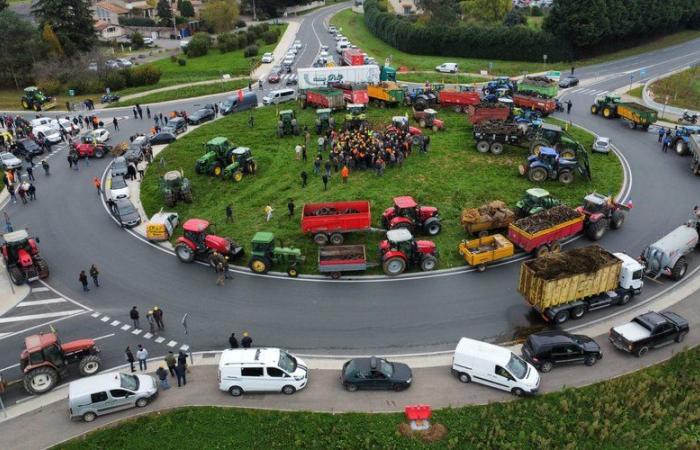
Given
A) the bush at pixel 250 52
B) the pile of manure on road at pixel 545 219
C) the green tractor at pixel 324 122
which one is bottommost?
the pile of manure on road at pixel 545 219

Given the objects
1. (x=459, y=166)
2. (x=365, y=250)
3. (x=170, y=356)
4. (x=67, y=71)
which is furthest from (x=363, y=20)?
(x=170, y=356)

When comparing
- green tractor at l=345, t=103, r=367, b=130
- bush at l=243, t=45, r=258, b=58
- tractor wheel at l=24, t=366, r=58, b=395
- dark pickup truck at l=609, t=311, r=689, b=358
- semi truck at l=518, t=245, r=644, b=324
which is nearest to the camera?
tractor wheel at l=24, t=366, r=58, b=395

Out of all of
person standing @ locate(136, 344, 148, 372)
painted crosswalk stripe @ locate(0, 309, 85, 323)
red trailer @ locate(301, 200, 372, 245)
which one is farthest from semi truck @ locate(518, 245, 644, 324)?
painted crosswalk stripe @ locate(0, 309, 85, 323)

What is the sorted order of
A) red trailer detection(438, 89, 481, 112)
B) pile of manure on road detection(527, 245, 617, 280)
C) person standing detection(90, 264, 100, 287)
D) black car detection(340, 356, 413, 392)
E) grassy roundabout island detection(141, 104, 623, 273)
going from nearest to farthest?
black car detection(340, 356, 413, 392) < pile of manure on road detection(527, 245, 617, 280) < person standing detection(90, 264, 100, 287) < grassy roundabout island detection(141, 104, 623, 273) < red trailer detection(438, 89, 481, 112)

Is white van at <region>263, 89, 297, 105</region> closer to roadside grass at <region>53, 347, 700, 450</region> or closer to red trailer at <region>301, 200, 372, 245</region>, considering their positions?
red trailer at <region>301, 200, 372, 245</region>

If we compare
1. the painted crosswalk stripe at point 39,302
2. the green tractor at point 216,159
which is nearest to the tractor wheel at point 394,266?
the painted crosswalk stripe at point 39,302

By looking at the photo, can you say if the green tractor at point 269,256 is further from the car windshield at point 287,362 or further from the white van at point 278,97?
the white van at point 278,97

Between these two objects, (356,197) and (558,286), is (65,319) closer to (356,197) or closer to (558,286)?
(356,197)
